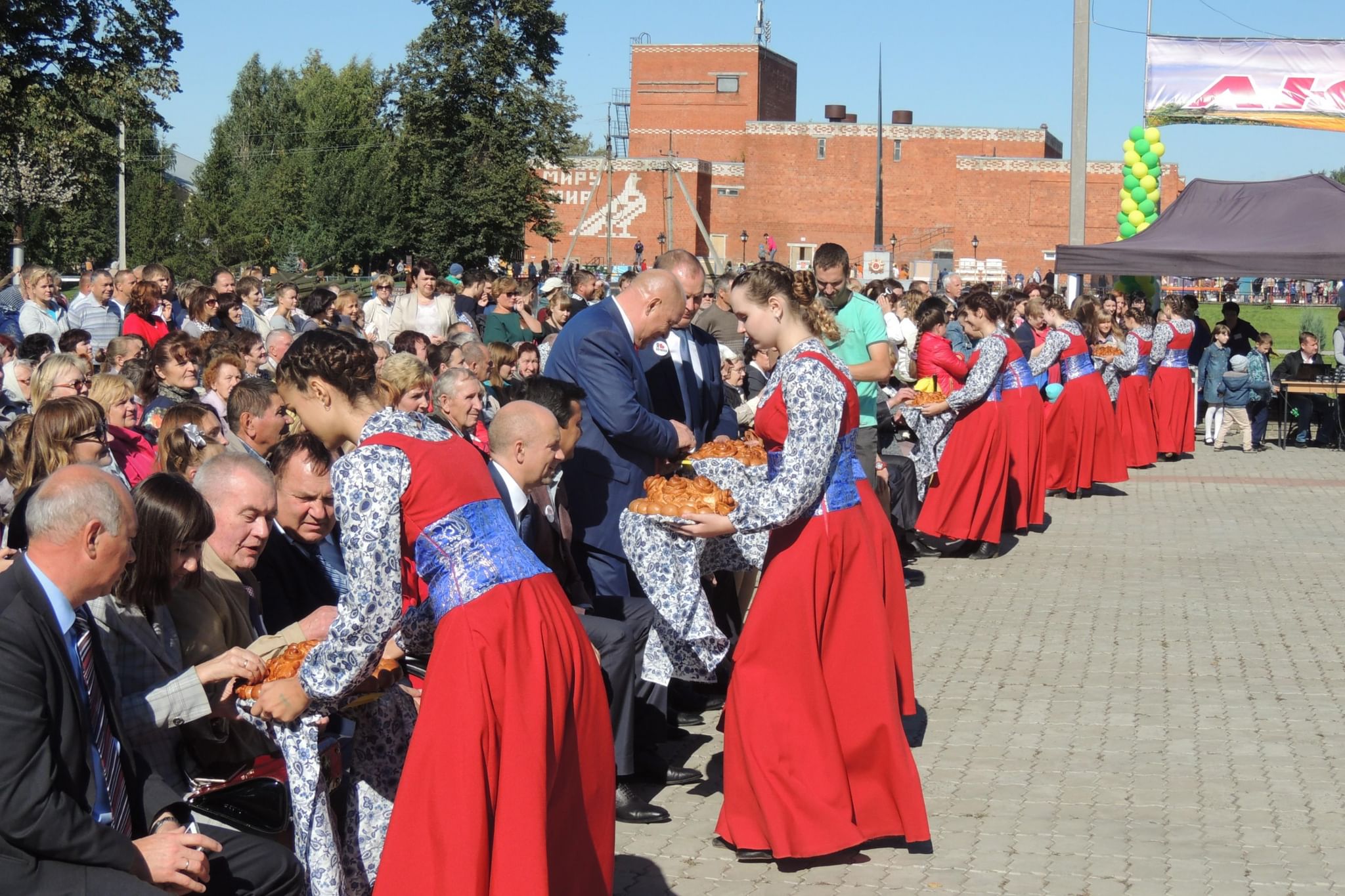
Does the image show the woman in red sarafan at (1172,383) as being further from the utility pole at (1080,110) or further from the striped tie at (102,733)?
the striped tie at (102,733)

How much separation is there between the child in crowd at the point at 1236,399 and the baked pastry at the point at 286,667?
1699cm

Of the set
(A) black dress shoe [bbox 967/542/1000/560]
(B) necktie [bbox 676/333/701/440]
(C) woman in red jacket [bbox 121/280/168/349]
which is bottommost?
(A) black dress shoe [bbox 967/542/1000/560]

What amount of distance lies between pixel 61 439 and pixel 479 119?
43.5 meters

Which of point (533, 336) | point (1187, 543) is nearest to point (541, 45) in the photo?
point (533, 336)

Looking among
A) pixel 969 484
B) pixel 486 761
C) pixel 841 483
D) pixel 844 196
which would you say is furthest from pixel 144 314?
pixel 844 196

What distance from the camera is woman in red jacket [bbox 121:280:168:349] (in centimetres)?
1142

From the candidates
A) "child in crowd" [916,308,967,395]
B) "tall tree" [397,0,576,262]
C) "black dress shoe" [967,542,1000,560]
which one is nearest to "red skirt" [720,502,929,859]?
"child in crowd" [916,308,967,395]

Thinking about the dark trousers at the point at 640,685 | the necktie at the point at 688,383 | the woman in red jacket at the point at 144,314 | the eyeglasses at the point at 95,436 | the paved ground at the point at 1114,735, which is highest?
the woman in red jacket at the point at 144,314

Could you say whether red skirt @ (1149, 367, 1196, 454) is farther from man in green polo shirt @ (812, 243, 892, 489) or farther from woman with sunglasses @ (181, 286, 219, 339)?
woman with sunglasses @ (181, 286, 219, 339)

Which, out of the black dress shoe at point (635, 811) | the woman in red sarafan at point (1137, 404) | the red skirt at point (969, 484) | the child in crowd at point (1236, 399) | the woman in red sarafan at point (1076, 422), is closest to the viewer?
the black dress shoe at point (635, 811)

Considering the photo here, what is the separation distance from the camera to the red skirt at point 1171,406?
18.4 metres

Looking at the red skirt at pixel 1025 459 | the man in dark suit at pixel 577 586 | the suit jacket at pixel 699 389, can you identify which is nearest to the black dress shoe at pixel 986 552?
the red skirt at pixel 1025 459

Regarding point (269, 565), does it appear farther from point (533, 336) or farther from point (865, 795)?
point (533, 336)

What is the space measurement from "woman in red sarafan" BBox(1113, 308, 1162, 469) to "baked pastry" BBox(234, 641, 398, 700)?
14367mm
